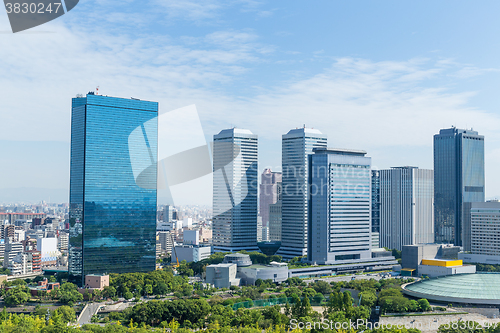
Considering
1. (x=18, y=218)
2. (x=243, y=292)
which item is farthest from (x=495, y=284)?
(x=18, y=218)

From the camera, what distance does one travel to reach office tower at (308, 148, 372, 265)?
53969 mm

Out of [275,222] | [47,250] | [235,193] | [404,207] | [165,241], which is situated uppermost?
[235,193]

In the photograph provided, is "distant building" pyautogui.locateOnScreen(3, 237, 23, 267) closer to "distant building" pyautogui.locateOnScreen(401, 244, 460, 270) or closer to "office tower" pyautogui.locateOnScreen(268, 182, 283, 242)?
"office tower" pyautogui.locateOnScreen(268, 182, 283, 242)

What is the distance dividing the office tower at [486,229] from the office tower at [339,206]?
41.3ft

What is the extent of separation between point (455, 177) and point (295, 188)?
28.7 meters

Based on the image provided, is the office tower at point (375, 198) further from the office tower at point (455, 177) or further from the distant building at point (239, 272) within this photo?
the distant building at point (239, 272)

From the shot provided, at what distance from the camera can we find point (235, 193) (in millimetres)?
64125

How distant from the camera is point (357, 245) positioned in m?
56.6

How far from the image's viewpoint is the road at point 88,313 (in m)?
33.3

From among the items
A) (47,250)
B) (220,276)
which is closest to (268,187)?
(47,250)

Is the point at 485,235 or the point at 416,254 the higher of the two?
the point at 485,235

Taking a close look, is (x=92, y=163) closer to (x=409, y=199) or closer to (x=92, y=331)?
(x=92, y=331)

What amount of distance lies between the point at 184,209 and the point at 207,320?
5667 inches

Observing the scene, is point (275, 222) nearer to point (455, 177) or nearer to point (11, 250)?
point (455, 177)
